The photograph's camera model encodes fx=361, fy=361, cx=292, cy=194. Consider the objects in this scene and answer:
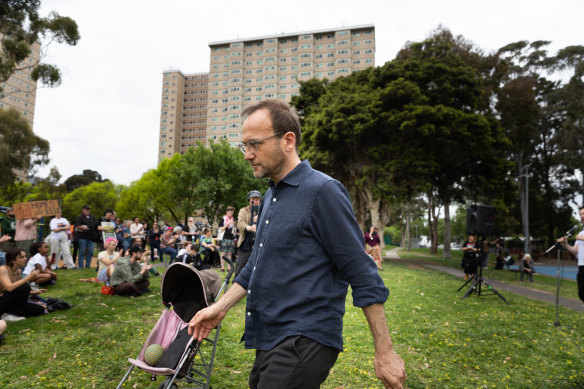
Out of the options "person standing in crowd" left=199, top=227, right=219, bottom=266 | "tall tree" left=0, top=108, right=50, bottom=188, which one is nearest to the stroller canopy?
"person standing in crowd" left=199, top=227, right=219, bottom=266

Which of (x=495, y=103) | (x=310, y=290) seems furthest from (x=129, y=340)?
(x=495, y=103)

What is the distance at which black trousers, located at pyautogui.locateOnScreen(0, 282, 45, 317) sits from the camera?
268 inches

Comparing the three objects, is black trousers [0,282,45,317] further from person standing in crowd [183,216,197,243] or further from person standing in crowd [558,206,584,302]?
person standing in crowd [558,206,584,302]

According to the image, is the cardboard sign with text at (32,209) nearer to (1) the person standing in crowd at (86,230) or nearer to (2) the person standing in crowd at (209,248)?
(1) the person standing in crowd at (86,230)

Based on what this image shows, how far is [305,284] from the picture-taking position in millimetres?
1752

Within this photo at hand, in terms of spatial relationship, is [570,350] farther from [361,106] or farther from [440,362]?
→ [361,106]

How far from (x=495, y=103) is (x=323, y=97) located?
14.2 m

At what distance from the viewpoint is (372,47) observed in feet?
303

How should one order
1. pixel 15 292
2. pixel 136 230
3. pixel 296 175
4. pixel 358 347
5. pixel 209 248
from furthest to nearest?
pixel 136 230 < pixel 209 248 < pixel 15 292 < pixel 358 347 < pixel 296 175

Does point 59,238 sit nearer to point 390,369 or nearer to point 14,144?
point 390,369

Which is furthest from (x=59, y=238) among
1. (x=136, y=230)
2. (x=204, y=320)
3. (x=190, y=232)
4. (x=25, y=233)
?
(x=204, y=320)

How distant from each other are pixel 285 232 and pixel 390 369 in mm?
792

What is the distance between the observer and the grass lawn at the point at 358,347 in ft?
15.4

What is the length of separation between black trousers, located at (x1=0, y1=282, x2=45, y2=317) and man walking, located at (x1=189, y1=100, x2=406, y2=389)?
6.90m
